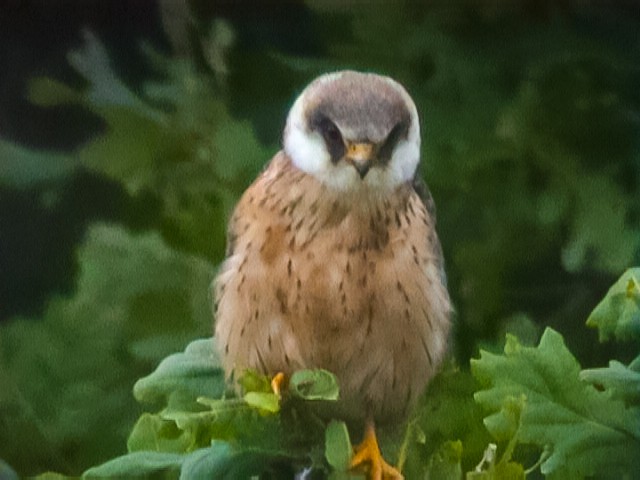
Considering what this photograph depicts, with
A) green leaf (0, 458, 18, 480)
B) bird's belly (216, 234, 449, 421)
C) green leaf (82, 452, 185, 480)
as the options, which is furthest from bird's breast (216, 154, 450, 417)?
green leaf (0, 458, 18, 480)

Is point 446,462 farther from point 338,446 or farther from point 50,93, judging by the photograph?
point 50,93

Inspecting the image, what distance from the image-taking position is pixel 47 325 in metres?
0.97

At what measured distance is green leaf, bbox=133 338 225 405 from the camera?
940 millimetres

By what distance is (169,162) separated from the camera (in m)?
0.98

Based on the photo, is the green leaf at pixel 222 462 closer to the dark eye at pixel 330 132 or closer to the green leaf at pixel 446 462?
the green leaf at pixel 446 462

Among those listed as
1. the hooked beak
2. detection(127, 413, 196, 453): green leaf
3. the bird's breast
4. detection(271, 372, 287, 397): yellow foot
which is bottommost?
detection(127, 413, 196, 453): green leaf

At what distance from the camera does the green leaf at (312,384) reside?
0.91 m

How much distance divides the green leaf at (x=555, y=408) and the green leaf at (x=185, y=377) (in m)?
0.25

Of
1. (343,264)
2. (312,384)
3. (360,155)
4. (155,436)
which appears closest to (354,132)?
(360,155)

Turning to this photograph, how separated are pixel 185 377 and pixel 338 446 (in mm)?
162

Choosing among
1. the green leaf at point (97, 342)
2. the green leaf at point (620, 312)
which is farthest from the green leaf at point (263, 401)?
the green leaf at point (620, 312)

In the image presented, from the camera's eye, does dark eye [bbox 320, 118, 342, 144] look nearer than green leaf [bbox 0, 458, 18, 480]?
Yes

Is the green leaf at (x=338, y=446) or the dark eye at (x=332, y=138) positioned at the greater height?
the dark eye at (x=332, y=138)

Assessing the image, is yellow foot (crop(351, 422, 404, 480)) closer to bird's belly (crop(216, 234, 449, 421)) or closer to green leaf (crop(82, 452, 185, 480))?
bird's belly (crop(216, 234, 449, 421))
